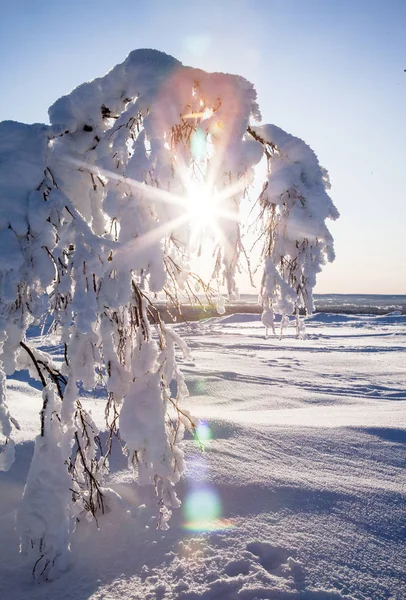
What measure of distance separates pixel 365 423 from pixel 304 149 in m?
4.59

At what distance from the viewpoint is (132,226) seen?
225cm

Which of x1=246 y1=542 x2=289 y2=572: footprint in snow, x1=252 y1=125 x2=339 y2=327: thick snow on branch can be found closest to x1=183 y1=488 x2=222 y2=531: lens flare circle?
x1=246 y1=542 x2=289 y2=572: footprint in snow

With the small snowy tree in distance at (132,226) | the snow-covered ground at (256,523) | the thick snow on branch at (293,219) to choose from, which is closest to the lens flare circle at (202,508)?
the snow-covered ground at (256,523)

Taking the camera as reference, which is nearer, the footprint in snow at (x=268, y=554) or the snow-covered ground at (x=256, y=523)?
the snow-covered ground at (x=256, y=523)

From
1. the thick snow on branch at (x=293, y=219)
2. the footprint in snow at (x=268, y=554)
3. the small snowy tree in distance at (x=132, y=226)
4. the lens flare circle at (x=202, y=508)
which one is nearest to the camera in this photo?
the small snowy tree in distance at (x=132, y=226)

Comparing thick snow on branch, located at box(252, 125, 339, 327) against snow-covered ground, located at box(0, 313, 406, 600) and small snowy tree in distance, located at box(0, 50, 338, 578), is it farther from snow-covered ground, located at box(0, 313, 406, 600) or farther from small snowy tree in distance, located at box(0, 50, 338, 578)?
snow-covered ground, located at box(0, 313, 406, 600)

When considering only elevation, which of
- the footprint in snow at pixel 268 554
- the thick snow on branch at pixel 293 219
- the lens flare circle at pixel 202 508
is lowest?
the footprint in snow at pixel 268 554

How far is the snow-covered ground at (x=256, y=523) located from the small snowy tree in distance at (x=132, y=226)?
0.41 meters

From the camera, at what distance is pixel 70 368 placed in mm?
2541

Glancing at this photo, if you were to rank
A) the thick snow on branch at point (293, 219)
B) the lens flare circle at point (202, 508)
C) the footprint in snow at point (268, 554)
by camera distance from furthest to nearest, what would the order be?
1. the lens flare circle at point (202, 508)
2. the footprint in snow at point (268, 554)
3. the thick snow on branch at point (293, 219)

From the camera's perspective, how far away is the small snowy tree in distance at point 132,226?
218 centimetres

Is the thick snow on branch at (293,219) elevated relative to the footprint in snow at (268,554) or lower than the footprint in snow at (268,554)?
elevated

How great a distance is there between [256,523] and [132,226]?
2335 mm

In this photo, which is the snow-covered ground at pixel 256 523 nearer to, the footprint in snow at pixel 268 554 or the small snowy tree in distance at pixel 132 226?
the footprint in snow at pixel 268 554
